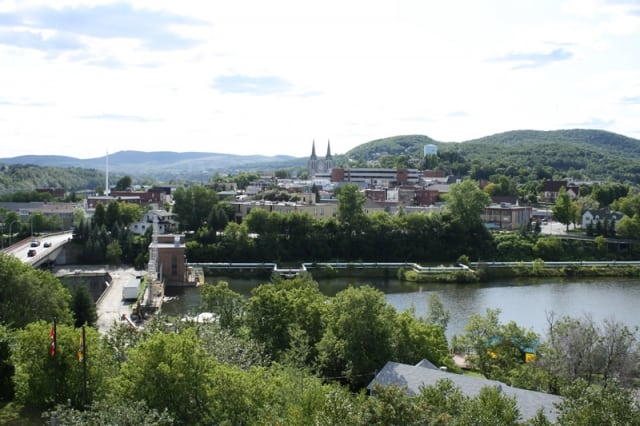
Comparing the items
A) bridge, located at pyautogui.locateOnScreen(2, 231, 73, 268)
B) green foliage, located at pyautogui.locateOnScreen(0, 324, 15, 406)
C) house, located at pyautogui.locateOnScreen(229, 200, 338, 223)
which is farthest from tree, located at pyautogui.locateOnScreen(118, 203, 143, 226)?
green foliage, located at pyautogui.locateOnScreen(0, 324, 15, 406)

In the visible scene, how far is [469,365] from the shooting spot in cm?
1980

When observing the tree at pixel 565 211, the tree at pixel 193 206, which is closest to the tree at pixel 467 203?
the tree at pixel 565 211

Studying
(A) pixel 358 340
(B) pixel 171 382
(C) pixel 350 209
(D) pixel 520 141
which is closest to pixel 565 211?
(C) pixel 350 209

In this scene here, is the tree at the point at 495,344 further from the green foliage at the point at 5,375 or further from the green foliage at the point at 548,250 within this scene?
the green foliage at the point at 548,250

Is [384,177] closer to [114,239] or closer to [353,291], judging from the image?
[114,239]

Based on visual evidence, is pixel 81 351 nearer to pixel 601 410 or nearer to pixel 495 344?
pixel 601 410

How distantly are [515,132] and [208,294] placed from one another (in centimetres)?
17427

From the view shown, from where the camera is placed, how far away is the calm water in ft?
94.6

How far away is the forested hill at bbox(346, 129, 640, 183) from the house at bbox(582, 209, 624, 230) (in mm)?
41718

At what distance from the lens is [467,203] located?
4838cm

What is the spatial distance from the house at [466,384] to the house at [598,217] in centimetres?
4008

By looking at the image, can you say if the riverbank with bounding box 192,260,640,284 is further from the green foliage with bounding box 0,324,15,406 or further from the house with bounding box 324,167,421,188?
the house with bounding box 324,167,421,188

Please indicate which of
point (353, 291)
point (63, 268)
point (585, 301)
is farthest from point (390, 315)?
point (63, 268)

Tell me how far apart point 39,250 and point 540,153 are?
355 ft
